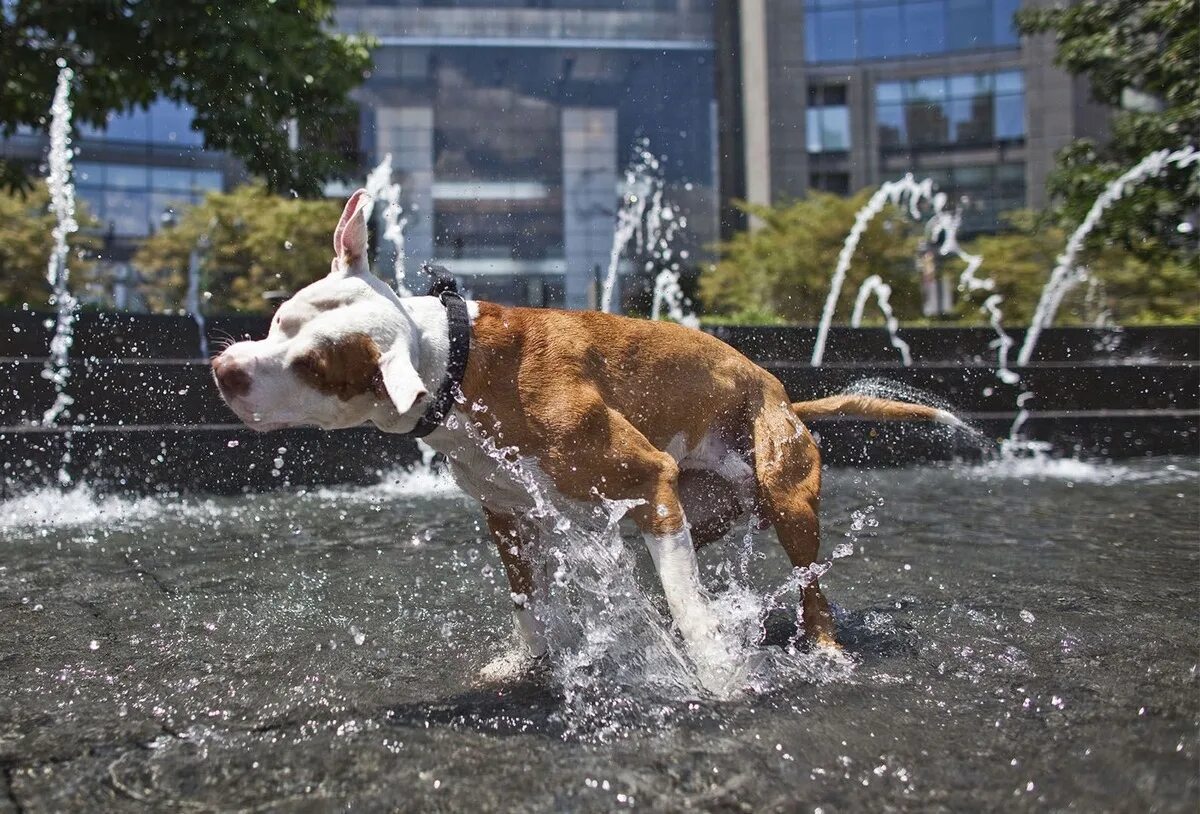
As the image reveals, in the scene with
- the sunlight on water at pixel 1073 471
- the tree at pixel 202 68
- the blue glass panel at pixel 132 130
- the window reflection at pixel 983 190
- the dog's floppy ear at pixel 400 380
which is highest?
the blue glass panel at pixel 132 130

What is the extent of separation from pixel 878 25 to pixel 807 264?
64.9ft

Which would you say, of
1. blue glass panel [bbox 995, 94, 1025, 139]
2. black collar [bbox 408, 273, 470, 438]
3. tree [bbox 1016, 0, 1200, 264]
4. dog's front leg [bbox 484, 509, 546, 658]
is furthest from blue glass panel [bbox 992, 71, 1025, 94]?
black collar [bbox 408, 273, 470, 438]

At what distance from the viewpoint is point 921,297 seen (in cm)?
2722

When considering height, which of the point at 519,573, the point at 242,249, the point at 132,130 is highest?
the point at 132,130

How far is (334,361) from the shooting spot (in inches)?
118

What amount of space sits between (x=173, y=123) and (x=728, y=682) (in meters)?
45.6

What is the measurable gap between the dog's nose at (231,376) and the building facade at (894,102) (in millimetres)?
38707

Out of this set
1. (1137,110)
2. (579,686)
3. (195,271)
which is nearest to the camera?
(579,686)

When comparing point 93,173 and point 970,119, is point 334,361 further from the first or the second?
point 93,173

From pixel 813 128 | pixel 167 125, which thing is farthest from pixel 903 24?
pixel 167 125

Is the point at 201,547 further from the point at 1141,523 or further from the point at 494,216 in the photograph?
the point at 494,216

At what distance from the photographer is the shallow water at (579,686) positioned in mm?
2684

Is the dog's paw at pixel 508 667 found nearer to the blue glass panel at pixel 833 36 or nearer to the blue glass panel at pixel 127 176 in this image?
the blue glass panel at pixel 833 36

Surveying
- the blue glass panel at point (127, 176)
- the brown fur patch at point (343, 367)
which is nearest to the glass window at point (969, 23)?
the blue glass panel at point (127, 176)
